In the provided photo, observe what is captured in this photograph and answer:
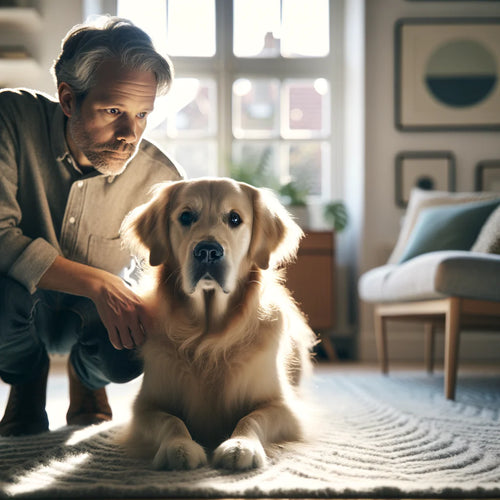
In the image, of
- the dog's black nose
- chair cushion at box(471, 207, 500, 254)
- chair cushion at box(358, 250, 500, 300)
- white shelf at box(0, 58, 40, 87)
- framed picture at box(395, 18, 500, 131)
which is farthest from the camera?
framed picture at box(395, 18, 500, 131)

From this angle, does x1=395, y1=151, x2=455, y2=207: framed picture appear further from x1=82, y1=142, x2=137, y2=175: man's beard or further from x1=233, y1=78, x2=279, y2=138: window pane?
x1=82, y1=142, x2=137, y2=175: man's beard

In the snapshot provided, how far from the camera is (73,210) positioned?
1.72m

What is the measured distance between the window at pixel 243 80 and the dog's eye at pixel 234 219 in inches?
124

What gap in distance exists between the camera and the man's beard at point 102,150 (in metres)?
1.64

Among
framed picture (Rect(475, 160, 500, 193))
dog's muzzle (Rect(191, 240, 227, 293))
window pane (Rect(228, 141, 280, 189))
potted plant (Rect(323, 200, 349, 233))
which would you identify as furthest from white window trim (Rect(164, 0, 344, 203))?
dog's muzzle (Rect(191, 240, 227, 293))

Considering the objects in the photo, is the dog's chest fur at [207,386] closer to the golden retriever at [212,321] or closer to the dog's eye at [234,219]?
the golden retriever at [212,321]

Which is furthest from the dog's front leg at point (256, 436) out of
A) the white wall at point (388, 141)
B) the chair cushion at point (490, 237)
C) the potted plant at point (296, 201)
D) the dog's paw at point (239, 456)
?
the white wall at point (388, 141)

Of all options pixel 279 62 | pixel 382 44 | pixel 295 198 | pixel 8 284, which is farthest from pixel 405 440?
pixel 279 62

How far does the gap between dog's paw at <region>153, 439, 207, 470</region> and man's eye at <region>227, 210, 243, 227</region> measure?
535 millimetres

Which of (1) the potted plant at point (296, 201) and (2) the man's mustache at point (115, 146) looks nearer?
(2) the man's mustache at point (115, 146)

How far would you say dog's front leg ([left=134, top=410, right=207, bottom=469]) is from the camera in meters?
1.22

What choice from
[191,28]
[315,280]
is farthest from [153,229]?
[191,28]

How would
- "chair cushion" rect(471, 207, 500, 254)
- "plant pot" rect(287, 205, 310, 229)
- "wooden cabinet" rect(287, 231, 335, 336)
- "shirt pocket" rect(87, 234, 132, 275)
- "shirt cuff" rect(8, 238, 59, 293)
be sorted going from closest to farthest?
"shirt cuff" rect(8, 238, 59, 293) → "shirt pocket" rect(87, 234, 132, 275) → "chair cushion" rect(471, 207, 500, 254) → "wooden cabinet" rect(287, 231, 335, 336) → "plant pot" rect(287, 205, 310, 229)

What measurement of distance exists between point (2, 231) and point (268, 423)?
812mm
